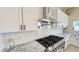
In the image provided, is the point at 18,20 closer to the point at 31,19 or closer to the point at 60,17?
the point at 31,19

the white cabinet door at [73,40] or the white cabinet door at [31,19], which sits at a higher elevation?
the white cabinet door at [31,19]

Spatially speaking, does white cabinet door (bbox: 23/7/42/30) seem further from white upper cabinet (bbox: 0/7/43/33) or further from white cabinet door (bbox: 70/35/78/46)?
white cabinet door (bbox: 70/35/78/46)

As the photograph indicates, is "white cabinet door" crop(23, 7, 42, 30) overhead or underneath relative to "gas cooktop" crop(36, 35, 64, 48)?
overhead

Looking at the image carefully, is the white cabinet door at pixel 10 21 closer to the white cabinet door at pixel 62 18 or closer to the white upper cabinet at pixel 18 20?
the white upper cabinet at pixel 18 20

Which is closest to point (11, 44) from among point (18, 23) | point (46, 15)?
point (18, 23)

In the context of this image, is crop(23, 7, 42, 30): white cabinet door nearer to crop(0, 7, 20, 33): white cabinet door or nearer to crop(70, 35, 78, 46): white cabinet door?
crop(0, 7, 20, 33): white cabinet door

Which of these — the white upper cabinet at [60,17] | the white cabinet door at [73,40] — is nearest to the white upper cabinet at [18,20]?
the white upper cabinet at [60,17]

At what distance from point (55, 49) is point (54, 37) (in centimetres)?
12

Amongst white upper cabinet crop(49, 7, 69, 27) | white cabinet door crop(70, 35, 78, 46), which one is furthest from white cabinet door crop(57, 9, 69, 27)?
white cabinet door crop(70, 35, 78, 46)

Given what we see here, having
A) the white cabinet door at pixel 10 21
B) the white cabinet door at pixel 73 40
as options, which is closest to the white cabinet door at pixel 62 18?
the white cabinet door at pixel 73 40

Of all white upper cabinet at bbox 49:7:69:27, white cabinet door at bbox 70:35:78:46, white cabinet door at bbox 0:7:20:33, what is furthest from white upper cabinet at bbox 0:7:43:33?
white cabinet door at bbox 70:35:78:46

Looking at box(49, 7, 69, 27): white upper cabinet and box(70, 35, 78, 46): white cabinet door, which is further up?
box(49, 7, 69, 27): white upper cabinet

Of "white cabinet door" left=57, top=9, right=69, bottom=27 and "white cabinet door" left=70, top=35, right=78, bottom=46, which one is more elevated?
"white cabinet door" left=57, top=9, right=69, bottom=27

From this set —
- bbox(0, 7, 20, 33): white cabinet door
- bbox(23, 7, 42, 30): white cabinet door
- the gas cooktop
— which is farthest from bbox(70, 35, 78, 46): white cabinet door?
bbox(0, 7, 20, 33): white cabinet door
